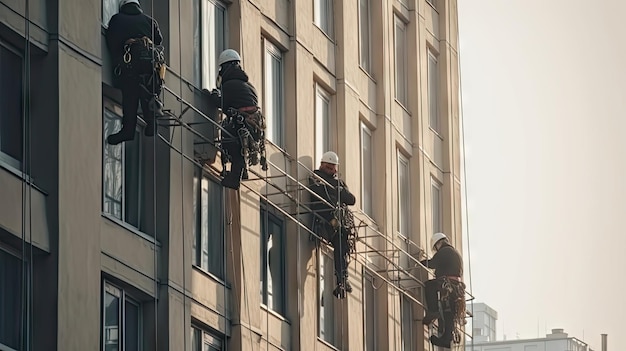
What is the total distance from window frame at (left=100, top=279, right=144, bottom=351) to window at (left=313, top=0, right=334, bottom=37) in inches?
537

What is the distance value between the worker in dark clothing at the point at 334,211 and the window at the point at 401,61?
9904 mm

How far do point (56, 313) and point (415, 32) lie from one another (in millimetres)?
25752

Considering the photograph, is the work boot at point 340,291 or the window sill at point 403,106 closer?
the work boot at point 340,291

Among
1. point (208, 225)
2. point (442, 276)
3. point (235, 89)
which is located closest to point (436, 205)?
point (442, 276)

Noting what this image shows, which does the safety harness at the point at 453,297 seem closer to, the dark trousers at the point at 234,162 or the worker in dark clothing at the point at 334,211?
the worker in dark clothing at the point at 334,211

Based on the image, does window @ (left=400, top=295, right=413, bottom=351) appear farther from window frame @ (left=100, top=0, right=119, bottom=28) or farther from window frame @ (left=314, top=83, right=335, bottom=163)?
window frame @ (left=100, top=0, right=119, bottom=28)

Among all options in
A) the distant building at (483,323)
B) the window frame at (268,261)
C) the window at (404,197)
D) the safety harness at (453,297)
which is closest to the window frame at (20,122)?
the window frame at (268,261)

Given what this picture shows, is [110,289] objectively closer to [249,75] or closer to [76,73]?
[76,73]

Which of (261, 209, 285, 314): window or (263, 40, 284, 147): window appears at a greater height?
(263, 40, 284, 147): window

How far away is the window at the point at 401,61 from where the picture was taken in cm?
4828

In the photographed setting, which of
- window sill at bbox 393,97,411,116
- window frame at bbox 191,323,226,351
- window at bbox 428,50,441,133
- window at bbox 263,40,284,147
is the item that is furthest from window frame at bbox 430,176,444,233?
window frame at bbox 191,323,226,351

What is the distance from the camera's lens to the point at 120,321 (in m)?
28.5

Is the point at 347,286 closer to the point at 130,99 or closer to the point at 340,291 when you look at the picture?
the point at 340,291

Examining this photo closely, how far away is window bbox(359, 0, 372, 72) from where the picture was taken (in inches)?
1767
